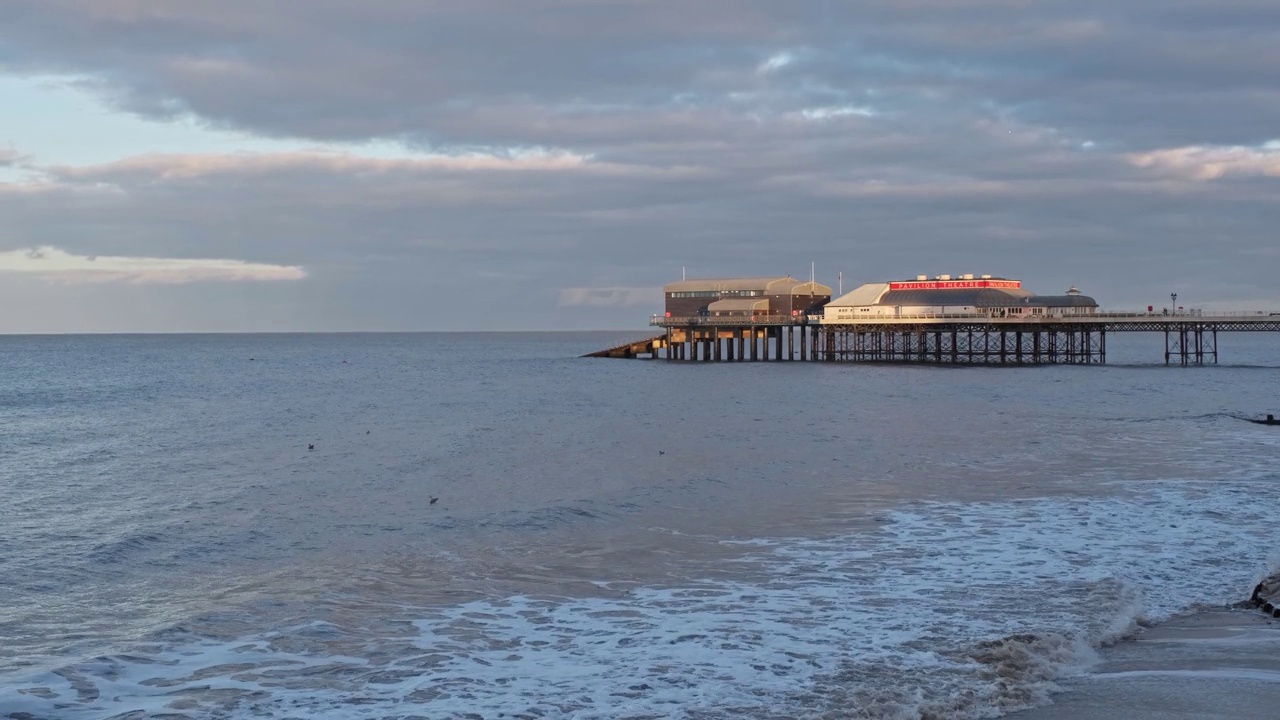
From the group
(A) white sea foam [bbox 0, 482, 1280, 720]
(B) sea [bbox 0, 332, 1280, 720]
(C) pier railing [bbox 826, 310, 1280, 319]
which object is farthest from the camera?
(C) pier railing [bbox 826, 310, 1280, 319]

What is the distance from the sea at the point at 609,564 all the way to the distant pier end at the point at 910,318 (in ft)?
152

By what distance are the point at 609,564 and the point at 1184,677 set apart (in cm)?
835

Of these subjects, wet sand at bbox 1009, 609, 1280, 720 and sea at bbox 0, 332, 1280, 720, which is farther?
sea at bbox 0, 332, 1280, 720

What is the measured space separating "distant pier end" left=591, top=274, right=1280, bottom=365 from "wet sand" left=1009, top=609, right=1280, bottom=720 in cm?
7373

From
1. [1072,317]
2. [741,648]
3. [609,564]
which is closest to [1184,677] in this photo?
[741,648]

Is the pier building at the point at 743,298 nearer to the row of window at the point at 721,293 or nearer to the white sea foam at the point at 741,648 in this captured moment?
the row of window at the point at 721,293

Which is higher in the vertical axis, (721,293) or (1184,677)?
(721,293)

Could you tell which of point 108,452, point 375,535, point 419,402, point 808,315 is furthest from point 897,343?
point 375,535

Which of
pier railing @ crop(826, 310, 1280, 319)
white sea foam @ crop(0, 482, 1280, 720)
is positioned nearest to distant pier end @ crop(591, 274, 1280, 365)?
pier railing @ crop(826, 310, 1280, 319)

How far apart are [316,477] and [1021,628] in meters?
19.5

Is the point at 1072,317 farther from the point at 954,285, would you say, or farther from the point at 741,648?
the point at 741,648

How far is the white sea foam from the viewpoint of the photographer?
10.9m

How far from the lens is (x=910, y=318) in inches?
3664

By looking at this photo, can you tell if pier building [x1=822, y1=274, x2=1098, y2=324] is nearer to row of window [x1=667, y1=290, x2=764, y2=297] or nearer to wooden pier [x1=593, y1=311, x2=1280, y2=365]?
wooden pier [x1=593, y1=311, x2=1280, y2=365]
